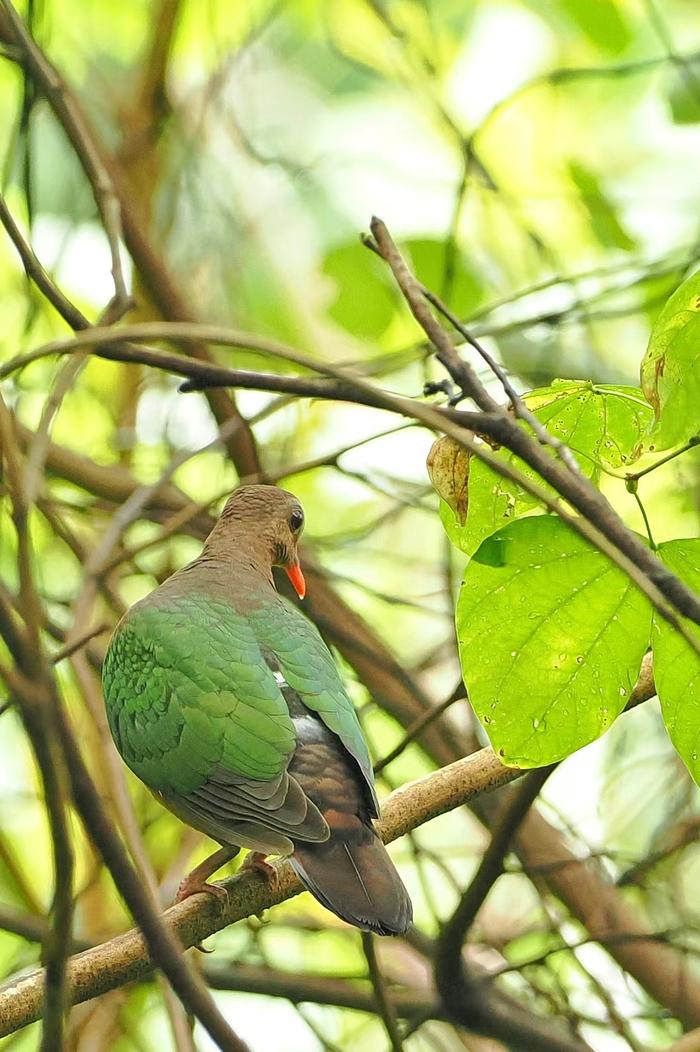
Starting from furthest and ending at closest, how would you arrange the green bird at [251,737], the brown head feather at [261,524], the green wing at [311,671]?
the brown head feather at [261,524] < the green wing at [311,671] < the green bird at [251,737]

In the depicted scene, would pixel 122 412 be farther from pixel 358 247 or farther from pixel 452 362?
pixel 452 362

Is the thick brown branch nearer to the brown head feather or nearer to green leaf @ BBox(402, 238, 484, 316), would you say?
the brown head feather

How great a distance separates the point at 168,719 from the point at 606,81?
402 cm

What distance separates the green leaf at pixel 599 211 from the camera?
4055mm

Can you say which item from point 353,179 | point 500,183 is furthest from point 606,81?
point 353,179

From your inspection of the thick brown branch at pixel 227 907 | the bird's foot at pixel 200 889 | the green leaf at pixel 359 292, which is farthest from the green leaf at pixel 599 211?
the bird's foot at pixel 200 889

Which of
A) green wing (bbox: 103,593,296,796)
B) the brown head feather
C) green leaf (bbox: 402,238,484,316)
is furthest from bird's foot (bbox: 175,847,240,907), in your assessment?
green leaf (bbox: 402,238,484,316)

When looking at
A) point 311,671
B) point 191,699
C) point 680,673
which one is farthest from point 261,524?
point 680,673

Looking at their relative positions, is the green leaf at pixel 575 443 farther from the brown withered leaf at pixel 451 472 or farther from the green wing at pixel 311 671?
the green wing at pixel 311 671

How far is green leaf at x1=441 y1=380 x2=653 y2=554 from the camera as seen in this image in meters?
1.76

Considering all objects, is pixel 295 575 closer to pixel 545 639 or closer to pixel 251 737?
pixel 251 737

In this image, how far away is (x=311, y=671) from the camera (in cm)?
280

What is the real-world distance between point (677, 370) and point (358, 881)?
3.60ft

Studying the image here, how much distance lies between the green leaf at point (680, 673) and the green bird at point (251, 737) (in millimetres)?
737
